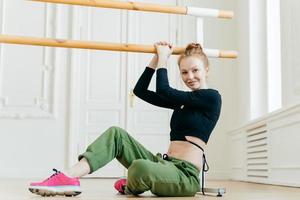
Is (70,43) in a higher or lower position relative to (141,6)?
lower

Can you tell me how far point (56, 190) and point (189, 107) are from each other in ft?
1.99

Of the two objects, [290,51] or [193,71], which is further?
[290,51]

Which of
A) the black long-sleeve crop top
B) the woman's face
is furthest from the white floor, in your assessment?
the woman's face

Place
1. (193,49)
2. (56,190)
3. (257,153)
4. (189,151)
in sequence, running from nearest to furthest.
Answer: (56,190)
(189,151)
(193,49)
(257,153)

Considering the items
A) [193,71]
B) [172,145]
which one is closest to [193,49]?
[193,71]

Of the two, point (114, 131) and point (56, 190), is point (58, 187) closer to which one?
point (56, 190)

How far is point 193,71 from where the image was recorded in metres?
1.92

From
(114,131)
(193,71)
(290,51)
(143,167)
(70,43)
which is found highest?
(290,51)

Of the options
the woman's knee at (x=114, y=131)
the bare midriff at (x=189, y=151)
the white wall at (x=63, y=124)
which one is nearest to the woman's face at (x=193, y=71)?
the bare midriff at (x=189, y=151)

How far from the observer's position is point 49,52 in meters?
4.81

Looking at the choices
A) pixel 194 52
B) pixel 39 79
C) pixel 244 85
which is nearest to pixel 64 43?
pixel 194 52

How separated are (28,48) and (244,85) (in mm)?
Result: 2119

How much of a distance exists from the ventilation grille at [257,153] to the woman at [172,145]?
1.67 m

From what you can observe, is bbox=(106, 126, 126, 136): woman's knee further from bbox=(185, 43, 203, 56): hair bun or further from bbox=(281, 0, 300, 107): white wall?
bbox=(281, 0, 300, 107): white wall
